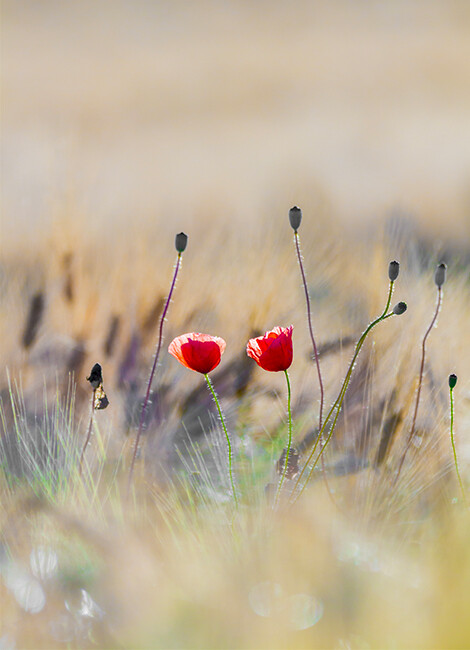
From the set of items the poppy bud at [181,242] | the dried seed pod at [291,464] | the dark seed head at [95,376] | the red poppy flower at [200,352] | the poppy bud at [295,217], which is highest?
the poppy bud at [295,217]

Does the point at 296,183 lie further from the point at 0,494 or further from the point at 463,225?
the point at 0,494

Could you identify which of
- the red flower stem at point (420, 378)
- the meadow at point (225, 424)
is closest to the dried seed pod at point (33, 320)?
the meadow at point (225, 424)

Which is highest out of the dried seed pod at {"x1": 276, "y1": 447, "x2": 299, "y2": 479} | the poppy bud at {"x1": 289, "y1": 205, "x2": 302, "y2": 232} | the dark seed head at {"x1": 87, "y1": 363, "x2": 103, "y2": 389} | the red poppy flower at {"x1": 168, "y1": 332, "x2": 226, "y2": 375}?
the poppy bud at {"x1": 289, "y1": 205, "x2": 302, "y2": 232}

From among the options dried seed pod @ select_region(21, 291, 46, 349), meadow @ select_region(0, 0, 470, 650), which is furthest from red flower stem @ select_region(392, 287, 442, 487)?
dried seed pod @ select_region(21, 291, 46, 349)

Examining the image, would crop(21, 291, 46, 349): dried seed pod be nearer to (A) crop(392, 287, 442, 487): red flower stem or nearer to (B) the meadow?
(B) the meadow

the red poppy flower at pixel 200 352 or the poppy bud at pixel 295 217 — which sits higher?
the poppy bud at pixel 295 217

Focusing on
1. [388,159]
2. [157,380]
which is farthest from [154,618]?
[388,159]

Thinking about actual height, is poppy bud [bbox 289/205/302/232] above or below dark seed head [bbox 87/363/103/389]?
above

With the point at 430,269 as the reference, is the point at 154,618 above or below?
below

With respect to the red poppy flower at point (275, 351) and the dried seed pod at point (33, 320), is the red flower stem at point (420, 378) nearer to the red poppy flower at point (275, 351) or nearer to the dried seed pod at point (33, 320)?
the red poppy flower at point (275, 351)
